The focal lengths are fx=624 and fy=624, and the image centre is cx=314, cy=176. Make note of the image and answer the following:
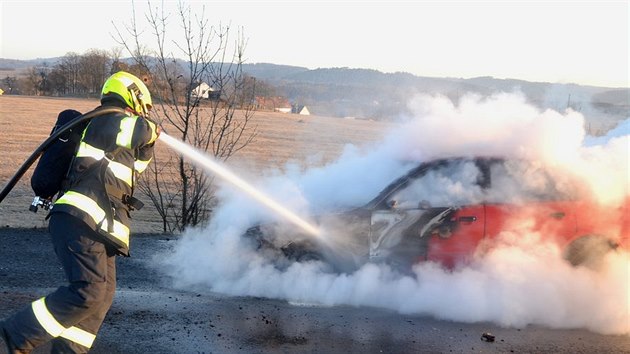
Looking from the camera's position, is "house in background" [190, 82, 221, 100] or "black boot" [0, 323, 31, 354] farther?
"house in background" [190, 82, 221, 100]

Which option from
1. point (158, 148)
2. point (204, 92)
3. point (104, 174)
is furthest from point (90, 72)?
point (104, 174)

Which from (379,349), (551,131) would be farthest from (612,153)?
(379,349)

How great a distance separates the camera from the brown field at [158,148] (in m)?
11.5

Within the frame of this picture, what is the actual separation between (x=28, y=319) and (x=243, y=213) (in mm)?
3500

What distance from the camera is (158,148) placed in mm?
26781

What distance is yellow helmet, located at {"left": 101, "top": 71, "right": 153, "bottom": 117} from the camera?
434cm

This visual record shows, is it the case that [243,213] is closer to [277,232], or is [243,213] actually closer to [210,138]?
[277,232]

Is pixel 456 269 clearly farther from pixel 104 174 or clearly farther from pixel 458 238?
pixel 104 174

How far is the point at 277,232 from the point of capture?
682 cm

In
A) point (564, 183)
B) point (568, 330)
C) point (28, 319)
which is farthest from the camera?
point (564, 183)

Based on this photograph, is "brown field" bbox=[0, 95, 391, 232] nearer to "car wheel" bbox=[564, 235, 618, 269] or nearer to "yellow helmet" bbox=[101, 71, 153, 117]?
"car wheel" bbox=[564, 235, 618, 269]

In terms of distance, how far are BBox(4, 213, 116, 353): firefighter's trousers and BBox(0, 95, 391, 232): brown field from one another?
5476 mm

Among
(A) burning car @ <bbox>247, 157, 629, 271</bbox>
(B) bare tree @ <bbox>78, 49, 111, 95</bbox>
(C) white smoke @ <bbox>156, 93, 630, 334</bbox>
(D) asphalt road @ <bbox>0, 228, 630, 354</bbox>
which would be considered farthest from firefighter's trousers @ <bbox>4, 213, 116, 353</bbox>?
(B) bare tree @ <bbox>78, 49, 111, 95</bbox>

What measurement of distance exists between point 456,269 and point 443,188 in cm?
88
